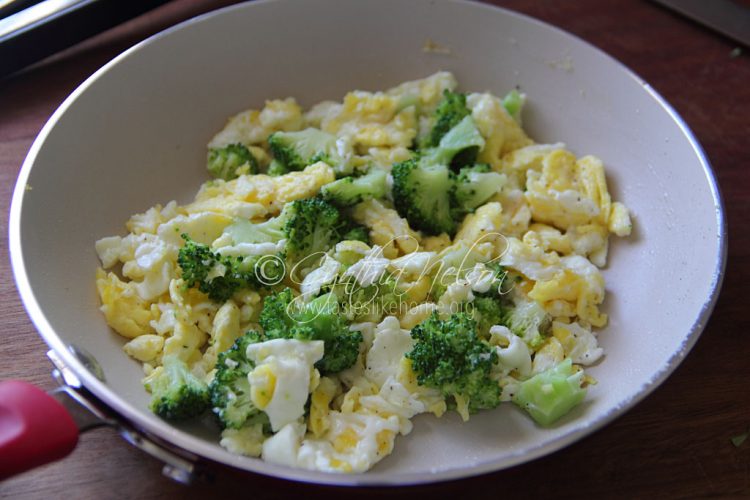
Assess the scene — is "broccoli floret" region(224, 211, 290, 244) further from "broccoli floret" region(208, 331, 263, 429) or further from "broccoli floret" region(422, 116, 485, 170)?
"broccoli floret" region(422, 116, 485, 170)

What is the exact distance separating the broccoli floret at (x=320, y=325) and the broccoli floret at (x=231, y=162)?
0.72 metres

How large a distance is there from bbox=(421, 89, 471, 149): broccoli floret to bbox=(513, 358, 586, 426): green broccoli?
1.09 meters

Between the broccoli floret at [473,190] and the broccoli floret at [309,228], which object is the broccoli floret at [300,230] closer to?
the broccoli floret at [309,228]

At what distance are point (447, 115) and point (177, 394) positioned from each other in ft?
4.87

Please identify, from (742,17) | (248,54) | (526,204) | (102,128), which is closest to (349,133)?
(248,54)

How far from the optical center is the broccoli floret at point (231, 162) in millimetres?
2551

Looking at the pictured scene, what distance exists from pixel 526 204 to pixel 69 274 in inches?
60.8

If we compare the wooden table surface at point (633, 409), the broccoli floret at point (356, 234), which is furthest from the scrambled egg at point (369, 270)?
the wooden table surface at point (633, 409)

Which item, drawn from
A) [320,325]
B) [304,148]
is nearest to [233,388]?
[320,325]

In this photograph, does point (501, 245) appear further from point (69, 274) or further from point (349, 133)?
point (69, 274)

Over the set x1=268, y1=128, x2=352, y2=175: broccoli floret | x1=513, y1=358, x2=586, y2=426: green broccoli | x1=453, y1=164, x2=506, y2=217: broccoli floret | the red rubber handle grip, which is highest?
the red rubber handle grip

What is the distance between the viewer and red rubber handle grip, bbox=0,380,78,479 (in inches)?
54.9

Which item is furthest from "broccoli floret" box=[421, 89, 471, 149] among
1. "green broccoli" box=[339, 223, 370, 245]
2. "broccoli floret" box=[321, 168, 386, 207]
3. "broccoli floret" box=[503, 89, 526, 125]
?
"green broccoli" box=[339, 223, 370, 245]

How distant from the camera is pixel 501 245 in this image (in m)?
2.31
